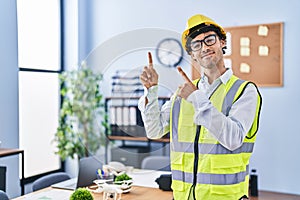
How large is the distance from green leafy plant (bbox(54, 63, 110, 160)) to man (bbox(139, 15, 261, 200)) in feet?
8.35

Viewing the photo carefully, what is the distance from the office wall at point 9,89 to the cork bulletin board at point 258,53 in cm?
217

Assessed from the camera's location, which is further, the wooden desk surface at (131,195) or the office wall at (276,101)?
the office wall at (276,101)

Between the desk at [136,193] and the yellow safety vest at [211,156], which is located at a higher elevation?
the yellow safety vest at [211,156]

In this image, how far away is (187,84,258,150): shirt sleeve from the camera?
1163 mm

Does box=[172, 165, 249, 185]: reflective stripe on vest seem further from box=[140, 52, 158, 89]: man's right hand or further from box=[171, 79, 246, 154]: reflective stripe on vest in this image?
box=[140, 52, 158, 89]: man's right hand

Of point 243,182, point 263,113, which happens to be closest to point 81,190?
point 243,182

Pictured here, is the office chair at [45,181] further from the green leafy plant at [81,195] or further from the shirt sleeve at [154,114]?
the shirt sleeve at [154,114]

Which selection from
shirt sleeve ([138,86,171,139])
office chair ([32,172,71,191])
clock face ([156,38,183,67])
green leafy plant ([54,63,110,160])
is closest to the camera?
shirt sleeve ([138,86,171,139])

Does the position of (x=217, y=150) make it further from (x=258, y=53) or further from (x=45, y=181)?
(x=258, y=53)

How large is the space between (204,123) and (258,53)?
2.63 meters

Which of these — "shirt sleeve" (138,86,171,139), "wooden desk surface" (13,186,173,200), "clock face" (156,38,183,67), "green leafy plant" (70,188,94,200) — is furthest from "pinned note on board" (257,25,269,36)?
"green leafy plant" (70,188,94,200)

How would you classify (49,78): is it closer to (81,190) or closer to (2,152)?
(2,152)

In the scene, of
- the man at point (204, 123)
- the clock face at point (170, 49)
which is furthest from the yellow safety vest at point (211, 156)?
the clock face at point (170, 49)

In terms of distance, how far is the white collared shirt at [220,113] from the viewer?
117cm
